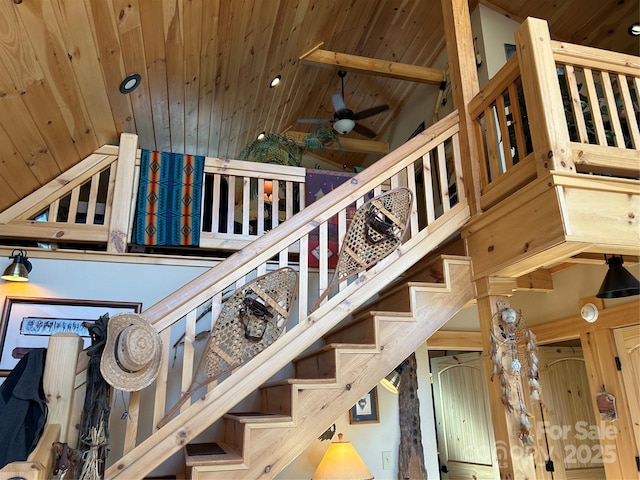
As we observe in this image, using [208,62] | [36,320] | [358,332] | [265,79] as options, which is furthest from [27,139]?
[265,79]

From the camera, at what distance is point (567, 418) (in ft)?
15.3

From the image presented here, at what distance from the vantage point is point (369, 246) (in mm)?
2412

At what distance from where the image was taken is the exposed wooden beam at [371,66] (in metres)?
5.09

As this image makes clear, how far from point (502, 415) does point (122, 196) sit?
2935 millimetres

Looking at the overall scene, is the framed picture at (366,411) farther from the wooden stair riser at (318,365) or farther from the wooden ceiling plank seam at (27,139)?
the wooden ceiling plank seam at (27,139)

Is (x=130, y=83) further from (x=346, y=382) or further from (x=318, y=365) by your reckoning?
(x=346, y=382)

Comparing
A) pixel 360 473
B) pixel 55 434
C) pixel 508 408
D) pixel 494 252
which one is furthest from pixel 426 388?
pixel 55 434

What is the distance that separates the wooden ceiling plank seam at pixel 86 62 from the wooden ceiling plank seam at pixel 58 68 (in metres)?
0.03

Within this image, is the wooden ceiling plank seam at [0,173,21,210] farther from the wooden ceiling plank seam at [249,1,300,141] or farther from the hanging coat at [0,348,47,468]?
the wooden ceiling plank seam at [249,1,300,141]

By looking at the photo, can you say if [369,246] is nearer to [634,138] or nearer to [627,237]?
[627,237]

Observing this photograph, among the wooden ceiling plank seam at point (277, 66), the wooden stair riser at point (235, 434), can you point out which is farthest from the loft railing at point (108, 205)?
the wooden ceiling plank seam at point (277, 66)

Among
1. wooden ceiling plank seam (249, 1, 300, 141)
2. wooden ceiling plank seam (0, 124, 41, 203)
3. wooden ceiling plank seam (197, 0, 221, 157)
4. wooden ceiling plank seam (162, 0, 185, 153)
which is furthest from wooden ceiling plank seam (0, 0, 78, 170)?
wooden ceiling plank seam (249, 1, 300, 141)

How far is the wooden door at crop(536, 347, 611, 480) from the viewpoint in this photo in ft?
14.7

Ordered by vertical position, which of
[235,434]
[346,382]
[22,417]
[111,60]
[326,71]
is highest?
[326,71]
